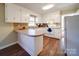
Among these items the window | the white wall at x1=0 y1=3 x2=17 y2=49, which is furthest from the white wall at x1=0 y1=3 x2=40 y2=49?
the window

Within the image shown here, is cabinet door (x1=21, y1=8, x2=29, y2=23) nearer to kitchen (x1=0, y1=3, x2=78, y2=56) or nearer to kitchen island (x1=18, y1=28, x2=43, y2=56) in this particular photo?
kitchen (x1=0, y1=3, x2=78, y2=56)

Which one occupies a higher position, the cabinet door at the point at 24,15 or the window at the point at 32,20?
the cabinet door at the point at 24,15

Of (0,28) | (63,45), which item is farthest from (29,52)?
(0,28)

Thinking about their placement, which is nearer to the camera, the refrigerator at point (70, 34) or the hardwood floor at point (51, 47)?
the refrigerator at point (70, 34)

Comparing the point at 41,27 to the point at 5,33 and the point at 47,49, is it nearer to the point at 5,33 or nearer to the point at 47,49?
the point at 47,49

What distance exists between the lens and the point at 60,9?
1118 millimetres

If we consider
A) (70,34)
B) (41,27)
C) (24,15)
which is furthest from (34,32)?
(70,34)

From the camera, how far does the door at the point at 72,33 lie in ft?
3.25

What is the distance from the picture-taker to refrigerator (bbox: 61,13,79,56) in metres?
1.00

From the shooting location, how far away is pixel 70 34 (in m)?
1.08

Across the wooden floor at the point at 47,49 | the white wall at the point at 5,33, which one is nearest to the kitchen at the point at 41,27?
the wooden floor at the point at 47,49

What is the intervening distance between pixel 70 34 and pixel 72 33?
40mm

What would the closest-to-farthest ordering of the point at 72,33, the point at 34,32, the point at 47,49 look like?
the point at 72,33, the point at 47,49, the point at 34,32

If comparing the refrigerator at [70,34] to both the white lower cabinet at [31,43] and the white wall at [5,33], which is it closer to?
the white lower cabinet at [31,43]
